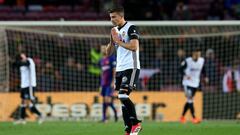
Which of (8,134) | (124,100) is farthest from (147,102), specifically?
(124,100)

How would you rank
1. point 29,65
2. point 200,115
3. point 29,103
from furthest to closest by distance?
point 200,115, point 29,103, point 29,65

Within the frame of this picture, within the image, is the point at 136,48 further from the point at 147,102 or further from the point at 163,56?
the point at 163,56

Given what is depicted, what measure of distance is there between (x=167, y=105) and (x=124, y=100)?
33.7 feet

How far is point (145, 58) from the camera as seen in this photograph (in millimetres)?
25547

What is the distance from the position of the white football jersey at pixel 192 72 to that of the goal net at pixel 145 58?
1916 mm

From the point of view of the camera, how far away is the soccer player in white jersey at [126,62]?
13117 millimetres

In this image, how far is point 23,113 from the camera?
20.9 m

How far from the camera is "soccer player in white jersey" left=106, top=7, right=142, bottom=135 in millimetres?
13117

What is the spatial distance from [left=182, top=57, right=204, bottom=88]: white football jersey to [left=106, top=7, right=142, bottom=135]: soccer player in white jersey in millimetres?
8448

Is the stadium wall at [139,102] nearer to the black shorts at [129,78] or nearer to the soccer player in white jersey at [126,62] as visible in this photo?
the soccer player in white jersey at [126,62]

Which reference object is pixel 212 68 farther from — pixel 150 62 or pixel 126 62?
pixel 126 62

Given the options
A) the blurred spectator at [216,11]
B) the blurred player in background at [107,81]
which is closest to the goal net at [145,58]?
the blurred spectator at [216,11]

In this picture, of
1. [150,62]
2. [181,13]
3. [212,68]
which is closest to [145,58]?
[150,62]

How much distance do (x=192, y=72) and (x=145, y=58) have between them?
3771mm
